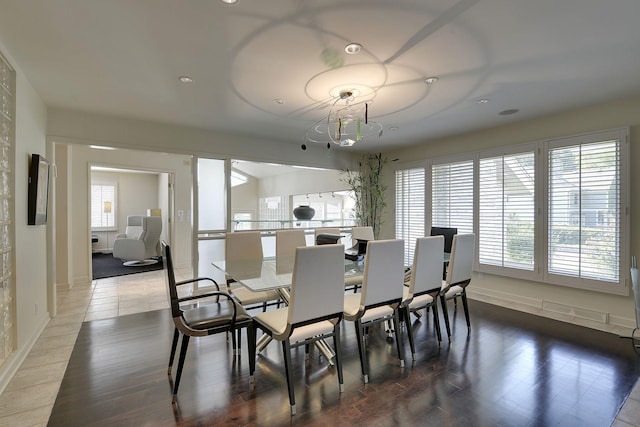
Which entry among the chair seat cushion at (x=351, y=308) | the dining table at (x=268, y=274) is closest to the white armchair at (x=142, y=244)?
the dining table at (x=268, y=274)

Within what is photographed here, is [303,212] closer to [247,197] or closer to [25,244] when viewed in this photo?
[247,197]

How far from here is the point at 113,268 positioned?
6.68m

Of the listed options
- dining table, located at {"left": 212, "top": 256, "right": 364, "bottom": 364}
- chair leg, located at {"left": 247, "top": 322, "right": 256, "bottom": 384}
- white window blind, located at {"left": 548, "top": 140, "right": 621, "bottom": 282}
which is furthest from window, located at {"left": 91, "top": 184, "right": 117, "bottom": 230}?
white window blind, located at {"left": 548, "top": 140, "right": 621, "bottom": 282}

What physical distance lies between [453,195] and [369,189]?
68.6 inches

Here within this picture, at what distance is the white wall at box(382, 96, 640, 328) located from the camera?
130 inches

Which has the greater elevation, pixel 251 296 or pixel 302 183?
pixel 302 183

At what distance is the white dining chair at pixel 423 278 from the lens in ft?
9.02

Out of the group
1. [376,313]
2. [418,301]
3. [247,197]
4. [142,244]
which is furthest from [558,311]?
[142,244]

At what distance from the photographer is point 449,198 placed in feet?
16.5

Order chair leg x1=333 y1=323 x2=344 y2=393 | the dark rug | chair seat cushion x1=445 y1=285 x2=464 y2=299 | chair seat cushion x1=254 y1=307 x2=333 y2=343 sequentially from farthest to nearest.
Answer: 1. the dark rug
2. chair seat cushion x1=445 y1=285 x2=464 y2=299
3. chair leg x1=333 y1=323 x2=344 y2=393
4. chair seat cushion x1=254 y1=307 x2=333 y2=343

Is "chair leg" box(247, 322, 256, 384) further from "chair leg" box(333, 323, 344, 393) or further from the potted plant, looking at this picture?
the potted plant

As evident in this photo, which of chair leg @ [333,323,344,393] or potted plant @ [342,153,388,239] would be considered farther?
potted plant @ [342,153,388,239]

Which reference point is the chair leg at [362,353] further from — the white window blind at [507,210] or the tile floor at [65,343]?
the white window blind at [507,210]

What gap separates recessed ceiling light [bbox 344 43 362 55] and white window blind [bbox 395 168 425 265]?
357 centimetres
